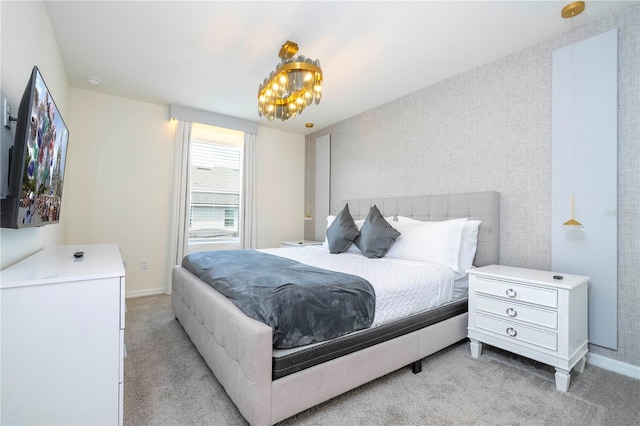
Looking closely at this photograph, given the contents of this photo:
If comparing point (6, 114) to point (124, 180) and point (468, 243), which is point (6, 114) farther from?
point (468, 243)

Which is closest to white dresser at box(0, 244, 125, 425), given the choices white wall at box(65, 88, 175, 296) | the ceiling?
the ceiling

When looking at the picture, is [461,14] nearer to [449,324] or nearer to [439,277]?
[439,277]

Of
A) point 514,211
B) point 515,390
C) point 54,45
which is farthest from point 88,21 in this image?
point 515,390

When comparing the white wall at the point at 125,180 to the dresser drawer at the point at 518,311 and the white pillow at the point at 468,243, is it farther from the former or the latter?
the dresser drawer at the point at 518,311

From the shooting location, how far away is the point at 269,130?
5023 millimetres

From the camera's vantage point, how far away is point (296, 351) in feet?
4.95

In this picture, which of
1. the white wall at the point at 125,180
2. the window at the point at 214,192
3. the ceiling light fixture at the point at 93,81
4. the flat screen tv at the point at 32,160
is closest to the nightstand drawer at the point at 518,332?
the flat screen tv at the point at 32,160

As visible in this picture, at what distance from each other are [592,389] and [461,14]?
2741 millimetres

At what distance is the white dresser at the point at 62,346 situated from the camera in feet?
3.64

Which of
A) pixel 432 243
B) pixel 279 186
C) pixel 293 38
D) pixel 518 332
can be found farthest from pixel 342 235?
pixel 279 186

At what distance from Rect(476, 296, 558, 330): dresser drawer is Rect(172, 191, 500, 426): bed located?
23cm

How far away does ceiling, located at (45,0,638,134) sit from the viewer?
2129mm

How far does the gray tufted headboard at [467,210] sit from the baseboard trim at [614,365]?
0.93 metres

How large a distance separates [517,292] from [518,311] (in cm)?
14
